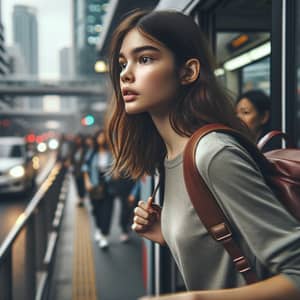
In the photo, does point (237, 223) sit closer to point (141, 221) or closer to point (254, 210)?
point (254, 210)

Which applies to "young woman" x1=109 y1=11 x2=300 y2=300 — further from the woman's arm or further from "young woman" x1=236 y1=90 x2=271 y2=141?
"young woman" x1=236 y1=90 x2=271 y2=141

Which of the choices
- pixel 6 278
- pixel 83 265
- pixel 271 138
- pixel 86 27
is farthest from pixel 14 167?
pixel 86 27

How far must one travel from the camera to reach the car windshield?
14.0 meters

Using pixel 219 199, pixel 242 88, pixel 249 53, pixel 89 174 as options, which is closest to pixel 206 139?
pixel 219 199

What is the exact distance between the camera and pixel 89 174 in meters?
7.05

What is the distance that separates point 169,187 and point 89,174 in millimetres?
5789

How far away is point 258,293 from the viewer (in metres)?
1.01

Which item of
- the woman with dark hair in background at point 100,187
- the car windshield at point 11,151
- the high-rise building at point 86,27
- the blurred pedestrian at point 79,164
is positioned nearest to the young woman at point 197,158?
the woman with dark hair in background at point 100,187

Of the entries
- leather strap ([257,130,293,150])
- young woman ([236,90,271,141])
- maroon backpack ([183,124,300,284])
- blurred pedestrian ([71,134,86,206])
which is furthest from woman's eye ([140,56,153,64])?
blurred pedestrian ([71,134,86,206])

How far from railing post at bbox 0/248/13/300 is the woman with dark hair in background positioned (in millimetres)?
4403

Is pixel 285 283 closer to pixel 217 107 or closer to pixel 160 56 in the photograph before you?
pixel 217 107

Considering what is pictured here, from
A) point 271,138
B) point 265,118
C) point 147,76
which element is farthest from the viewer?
point 265,118

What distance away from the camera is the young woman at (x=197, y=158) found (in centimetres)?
101

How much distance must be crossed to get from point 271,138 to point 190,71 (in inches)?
13.4
